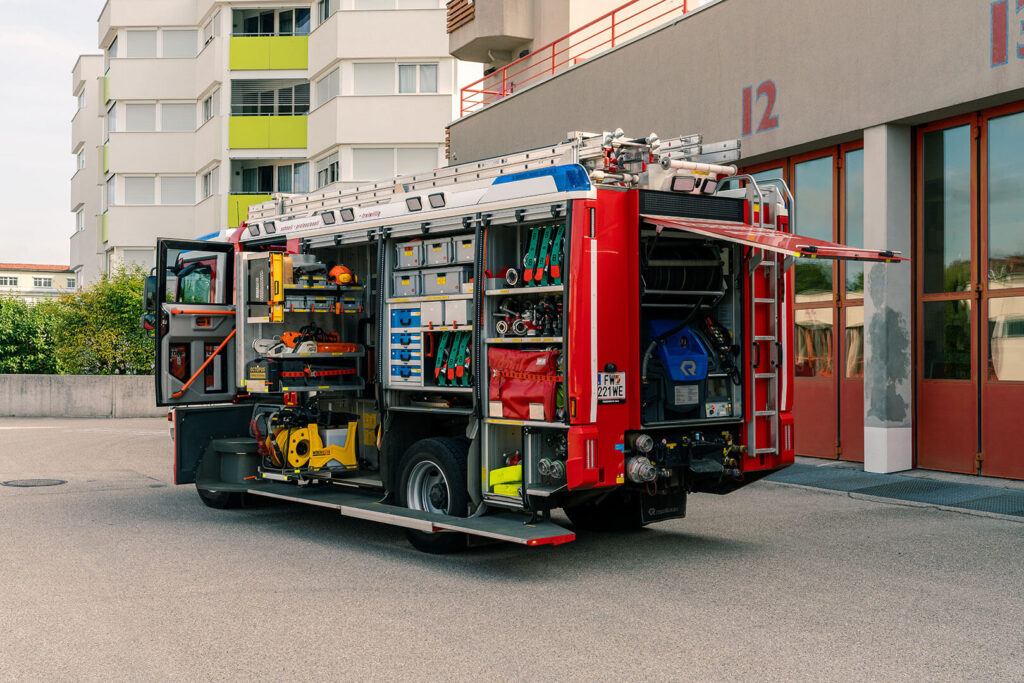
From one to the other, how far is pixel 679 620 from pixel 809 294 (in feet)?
32.2

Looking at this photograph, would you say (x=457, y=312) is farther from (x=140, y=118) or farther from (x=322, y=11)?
(x=140, y=118)

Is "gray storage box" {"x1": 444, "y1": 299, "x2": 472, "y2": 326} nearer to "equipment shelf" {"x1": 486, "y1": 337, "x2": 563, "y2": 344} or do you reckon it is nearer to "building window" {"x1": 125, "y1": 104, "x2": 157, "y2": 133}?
"equipment shelf" {"x1": 486, "y1": 337, "x2": 563, "y2": 344}

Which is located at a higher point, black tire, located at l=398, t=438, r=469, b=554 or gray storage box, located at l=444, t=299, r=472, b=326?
gray storage box, located at l=444, t=299, r=472, b=326

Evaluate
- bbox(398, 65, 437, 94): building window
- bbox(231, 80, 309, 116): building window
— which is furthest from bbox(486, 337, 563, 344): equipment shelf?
bbox(231, 80, 309, 116): building window

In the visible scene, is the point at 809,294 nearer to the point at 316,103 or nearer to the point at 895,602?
the point at 895,602

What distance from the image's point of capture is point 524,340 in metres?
8.73

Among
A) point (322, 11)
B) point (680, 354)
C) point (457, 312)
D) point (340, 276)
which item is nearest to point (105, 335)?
point (322, 11)

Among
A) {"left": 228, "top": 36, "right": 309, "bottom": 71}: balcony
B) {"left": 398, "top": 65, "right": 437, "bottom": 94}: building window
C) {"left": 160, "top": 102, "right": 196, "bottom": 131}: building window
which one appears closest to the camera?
{"left": 398, "top": 65, "right": 437, "bottom": 94}: building window

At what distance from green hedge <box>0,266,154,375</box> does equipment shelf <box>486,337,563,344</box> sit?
2262cm

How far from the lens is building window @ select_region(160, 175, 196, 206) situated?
44.7 meters

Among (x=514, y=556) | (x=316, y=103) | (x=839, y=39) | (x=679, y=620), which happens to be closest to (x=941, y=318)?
(x=839, y=39)

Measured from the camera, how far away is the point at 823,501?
12.3 meters

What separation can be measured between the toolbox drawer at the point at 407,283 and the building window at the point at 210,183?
33.4m

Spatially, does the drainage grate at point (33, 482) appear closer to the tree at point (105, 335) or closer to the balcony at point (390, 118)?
the tree at point (105, 335)
